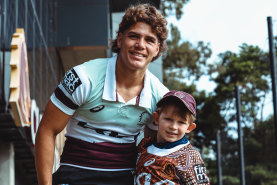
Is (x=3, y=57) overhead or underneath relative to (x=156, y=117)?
overhead

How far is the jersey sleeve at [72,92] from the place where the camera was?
351cm

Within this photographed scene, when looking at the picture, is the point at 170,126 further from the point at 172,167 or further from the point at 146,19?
the point at 146,19

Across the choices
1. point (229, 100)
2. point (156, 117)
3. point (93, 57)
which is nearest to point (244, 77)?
point (229, 100)

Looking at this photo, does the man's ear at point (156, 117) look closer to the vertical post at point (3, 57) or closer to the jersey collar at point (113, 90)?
the jersey collar at point (113, 90)

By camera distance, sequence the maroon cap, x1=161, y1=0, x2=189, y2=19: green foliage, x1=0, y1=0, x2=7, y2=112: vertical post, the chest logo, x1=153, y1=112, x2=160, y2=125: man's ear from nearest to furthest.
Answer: the chest logo, the maroon cap, x1=153, y1=112, x2=160, y2=125: man's ear, x1=0, y1=0, x2=7, y2=112: vertical post, x1=161, y1=0, x2=189, y2=19: green foliage

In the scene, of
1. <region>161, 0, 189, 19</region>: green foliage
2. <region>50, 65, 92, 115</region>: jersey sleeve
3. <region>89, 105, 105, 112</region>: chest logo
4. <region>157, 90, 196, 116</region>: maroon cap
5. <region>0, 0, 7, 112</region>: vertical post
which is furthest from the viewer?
<region>161, 0, 189, 19</region>: green foliage

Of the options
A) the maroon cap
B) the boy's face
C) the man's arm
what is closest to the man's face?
the maroon cap

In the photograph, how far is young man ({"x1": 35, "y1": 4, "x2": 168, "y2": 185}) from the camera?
11.7ft

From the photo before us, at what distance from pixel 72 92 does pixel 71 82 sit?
75mm

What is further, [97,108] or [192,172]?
[97,108]

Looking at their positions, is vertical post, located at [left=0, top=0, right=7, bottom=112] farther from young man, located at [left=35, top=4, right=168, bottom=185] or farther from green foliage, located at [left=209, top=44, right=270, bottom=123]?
green foliage, located at [left=209, top=44, right=270, bottom=123]

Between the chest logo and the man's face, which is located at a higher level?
the man's face

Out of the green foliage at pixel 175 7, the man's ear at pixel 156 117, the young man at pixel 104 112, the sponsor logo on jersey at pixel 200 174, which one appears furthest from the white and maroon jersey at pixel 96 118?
the green foliage at pixel 175 7

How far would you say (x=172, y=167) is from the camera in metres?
3.59
